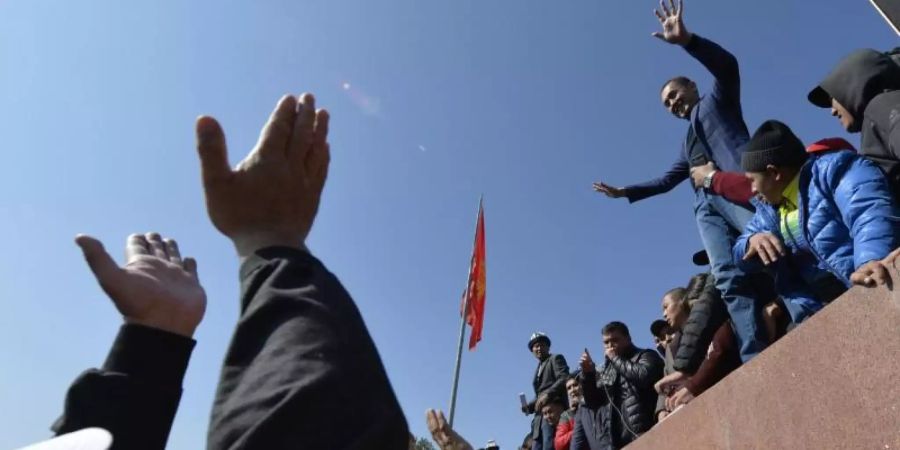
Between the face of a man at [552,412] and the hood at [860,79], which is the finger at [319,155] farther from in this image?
the face of a man at [552,412]

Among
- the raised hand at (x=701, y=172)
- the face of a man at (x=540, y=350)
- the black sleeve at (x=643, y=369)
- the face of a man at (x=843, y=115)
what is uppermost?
the raised hand at (x=701, y=172)

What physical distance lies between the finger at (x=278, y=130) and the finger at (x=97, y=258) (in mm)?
409

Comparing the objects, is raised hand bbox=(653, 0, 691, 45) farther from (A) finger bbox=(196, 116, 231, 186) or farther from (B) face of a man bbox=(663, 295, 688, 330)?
(A) finger bbox=(196, 116, 231, 186)

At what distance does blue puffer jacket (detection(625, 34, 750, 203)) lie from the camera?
4.43m

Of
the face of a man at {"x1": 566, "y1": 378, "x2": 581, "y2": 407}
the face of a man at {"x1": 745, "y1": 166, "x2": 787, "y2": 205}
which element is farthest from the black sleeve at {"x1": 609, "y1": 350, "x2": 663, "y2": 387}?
the face of a man at {"x1": 745, "y1": 166, "x2": 787, "y2": 205}

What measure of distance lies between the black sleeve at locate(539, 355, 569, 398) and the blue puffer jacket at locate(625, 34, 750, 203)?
10.9 ft

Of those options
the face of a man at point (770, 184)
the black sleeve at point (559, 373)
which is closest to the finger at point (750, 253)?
the face of a man at point (770, 184)

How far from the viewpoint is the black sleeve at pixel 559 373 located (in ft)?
23.6

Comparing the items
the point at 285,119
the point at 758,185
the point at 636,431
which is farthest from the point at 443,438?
the point at 285,119

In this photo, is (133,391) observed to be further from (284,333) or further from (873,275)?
(873,275)

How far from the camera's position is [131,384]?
1326 mm

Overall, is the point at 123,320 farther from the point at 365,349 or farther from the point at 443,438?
the point at 443,438

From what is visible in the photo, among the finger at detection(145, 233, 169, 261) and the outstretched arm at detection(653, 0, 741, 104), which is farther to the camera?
the outstretched arm at detection(653, 0, 741, 104)

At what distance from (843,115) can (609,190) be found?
2.53 m
